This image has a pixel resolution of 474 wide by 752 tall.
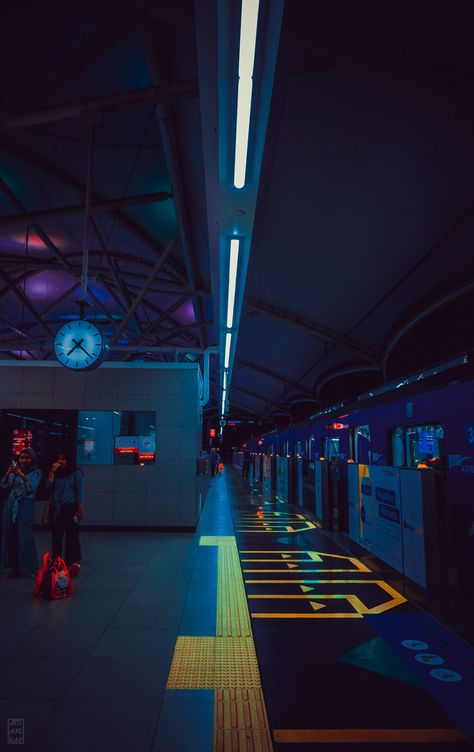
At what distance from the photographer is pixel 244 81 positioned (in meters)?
2.03

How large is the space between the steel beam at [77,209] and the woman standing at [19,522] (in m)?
6.50

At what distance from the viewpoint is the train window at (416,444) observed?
5.66m

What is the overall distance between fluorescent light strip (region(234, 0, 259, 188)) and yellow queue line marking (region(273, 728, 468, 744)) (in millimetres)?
3253

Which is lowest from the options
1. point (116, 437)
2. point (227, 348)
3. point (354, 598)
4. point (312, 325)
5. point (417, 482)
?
point (354, 598)

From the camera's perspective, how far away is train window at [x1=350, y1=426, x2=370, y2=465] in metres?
8.41

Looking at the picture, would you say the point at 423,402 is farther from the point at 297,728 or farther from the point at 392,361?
the point at 392,361

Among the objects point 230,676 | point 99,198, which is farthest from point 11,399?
point 230,676

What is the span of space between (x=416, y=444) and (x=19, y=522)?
554 centimetres

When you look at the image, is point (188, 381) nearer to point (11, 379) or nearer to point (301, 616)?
point (11, 379)

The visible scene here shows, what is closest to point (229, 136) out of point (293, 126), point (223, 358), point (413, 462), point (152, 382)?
point (293, 126)

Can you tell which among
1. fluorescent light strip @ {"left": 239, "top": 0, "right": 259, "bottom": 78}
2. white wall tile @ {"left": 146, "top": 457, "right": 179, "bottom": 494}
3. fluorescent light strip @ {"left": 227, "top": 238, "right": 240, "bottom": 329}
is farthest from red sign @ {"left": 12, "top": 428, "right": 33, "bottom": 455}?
fluorescent light strip @ {"left": 239, "top": 0, "right": 259, "bottom": 78}

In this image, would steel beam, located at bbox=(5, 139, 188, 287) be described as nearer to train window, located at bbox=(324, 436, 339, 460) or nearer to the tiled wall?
the tiled wall

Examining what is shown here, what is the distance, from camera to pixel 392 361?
15062 millimetres

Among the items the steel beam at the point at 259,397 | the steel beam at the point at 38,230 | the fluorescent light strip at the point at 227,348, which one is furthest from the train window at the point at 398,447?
the steel beam at the point at 259,397
